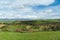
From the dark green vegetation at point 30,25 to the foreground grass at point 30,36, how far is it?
57mm

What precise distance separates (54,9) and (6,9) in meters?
0.69

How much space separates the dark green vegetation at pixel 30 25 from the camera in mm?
1916

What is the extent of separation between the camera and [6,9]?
1.95 m

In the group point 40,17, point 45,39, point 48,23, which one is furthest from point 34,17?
point 45,39

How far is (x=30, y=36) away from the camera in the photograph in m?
1.89

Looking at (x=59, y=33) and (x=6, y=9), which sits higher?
(x=6, y=9)

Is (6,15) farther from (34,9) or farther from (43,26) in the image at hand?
(43,26)

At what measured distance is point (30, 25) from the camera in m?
1.95

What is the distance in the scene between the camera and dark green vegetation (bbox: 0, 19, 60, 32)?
6.29 feet

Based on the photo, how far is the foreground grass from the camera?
6.15 feet

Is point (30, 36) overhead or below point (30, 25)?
below

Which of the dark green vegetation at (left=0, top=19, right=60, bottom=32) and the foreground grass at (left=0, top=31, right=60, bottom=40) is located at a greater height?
the dark green vegetation at (left=0, top=19, right=60, bottom=32)

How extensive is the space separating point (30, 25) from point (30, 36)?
160 millimetres

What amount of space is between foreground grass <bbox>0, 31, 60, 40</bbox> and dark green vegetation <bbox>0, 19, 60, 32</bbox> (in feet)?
0.19
